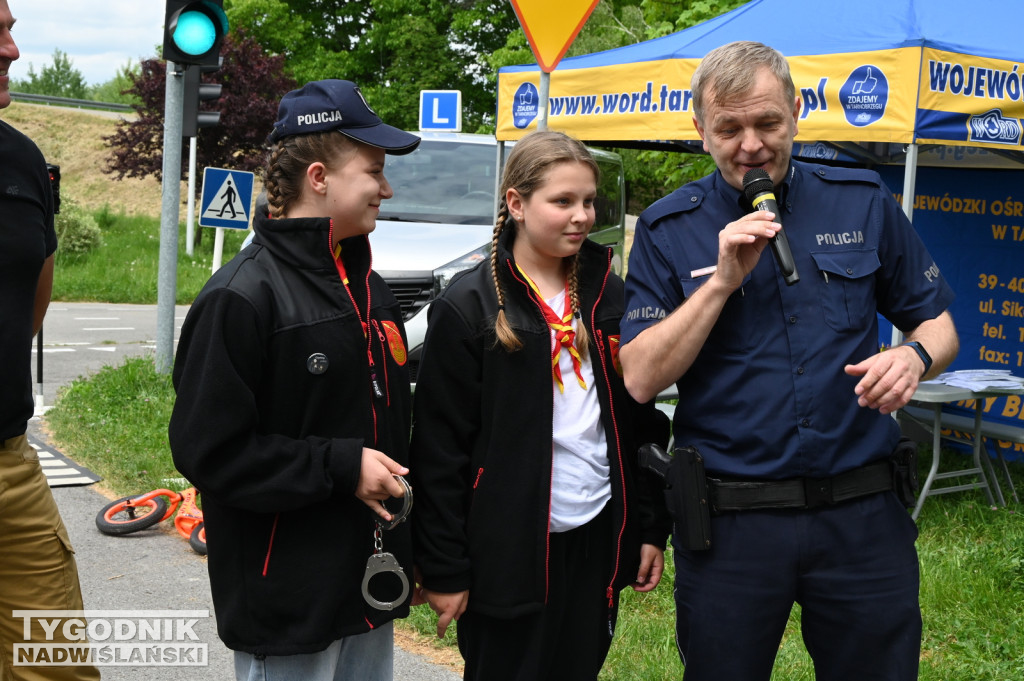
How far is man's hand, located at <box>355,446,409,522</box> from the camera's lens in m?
2.18

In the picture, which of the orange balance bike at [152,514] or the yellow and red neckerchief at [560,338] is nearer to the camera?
the yellow and red neckerchief at [560,338]

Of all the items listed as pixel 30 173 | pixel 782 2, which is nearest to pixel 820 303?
pixel 30 173

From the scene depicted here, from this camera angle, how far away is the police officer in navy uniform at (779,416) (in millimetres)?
2309

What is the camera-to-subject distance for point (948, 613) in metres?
4.35

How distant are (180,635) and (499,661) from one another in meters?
2.26

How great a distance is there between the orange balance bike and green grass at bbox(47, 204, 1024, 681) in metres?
0.54

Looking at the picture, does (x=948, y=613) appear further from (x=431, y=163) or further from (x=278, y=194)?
(x=431, y=163)

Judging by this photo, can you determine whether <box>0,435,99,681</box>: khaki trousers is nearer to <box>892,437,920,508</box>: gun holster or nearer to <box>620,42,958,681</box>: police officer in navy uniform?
<box>620,42,958,681</box>: police officer in navy uniform

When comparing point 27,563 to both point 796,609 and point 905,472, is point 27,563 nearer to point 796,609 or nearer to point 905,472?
point 905,472

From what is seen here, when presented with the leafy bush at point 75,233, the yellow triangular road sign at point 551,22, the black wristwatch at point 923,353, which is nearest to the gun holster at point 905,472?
the black wristwatch at point 923,353

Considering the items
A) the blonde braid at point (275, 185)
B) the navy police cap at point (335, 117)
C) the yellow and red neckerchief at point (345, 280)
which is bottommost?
the yellow and red neckerchief at point (345, 280)

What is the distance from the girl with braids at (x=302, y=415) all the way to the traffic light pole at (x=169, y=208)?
6072mm

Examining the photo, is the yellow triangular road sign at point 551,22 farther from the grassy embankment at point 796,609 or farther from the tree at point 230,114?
the tree at point 230,114

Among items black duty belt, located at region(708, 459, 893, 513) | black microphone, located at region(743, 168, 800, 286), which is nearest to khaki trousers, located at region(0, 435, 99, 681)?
black duty belt, located at region(708, 459, 893, 513)
